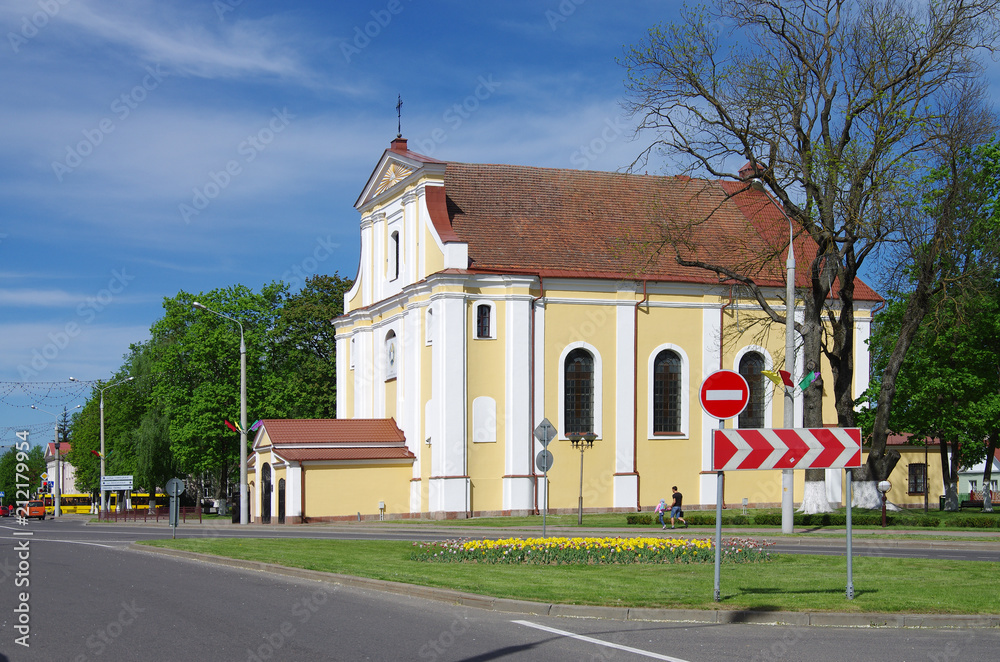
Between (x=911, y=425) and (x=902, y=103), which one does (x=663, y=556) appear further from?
(x=911, y=425)

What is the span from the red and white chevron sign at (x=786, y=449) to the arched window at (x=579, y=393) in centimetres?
3247

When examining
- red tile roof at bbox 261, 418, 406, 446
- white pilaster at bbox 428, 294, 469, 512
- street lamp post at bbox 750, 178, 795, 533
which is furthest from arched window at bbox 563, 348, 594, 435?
street lamp post at bbox 750, 178, 795, 533

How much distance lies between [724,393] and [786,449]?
39.8 inches

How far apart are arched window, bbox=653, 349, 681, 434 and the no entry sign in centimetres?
3446

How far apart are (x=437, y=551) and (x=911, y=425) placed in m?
26.6

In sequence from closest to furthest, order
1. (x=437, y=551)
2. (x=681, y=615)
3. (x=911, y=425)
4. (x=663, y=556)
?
(x=681, y=615)
(x=663, y=556)
(x=437, y=551)
(x=911, y=425)

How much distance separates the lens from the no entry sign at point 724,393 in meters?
12.9

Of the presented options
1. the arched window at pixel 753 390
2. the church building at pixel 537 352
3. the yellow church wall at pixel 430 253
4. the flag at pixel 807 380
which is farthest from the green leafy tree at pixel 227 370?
the flag at pixel 807 380

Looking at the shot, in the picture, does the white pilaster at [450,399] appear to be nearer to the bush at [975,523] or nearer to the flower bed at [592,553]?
the bush at [975,523]

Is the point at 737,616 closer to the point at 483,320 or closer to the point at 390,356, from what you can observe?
the point at 483,320

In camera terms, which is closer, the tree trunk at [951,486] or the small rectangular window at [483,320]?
the small rectangular window at [483,320]

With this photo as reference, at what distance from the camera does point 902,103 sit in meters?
33.4

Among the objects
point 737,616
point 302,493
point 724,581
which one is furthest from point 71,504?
point 737,616

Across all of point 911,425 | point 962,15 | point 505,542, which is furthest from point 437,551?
point 911,425
